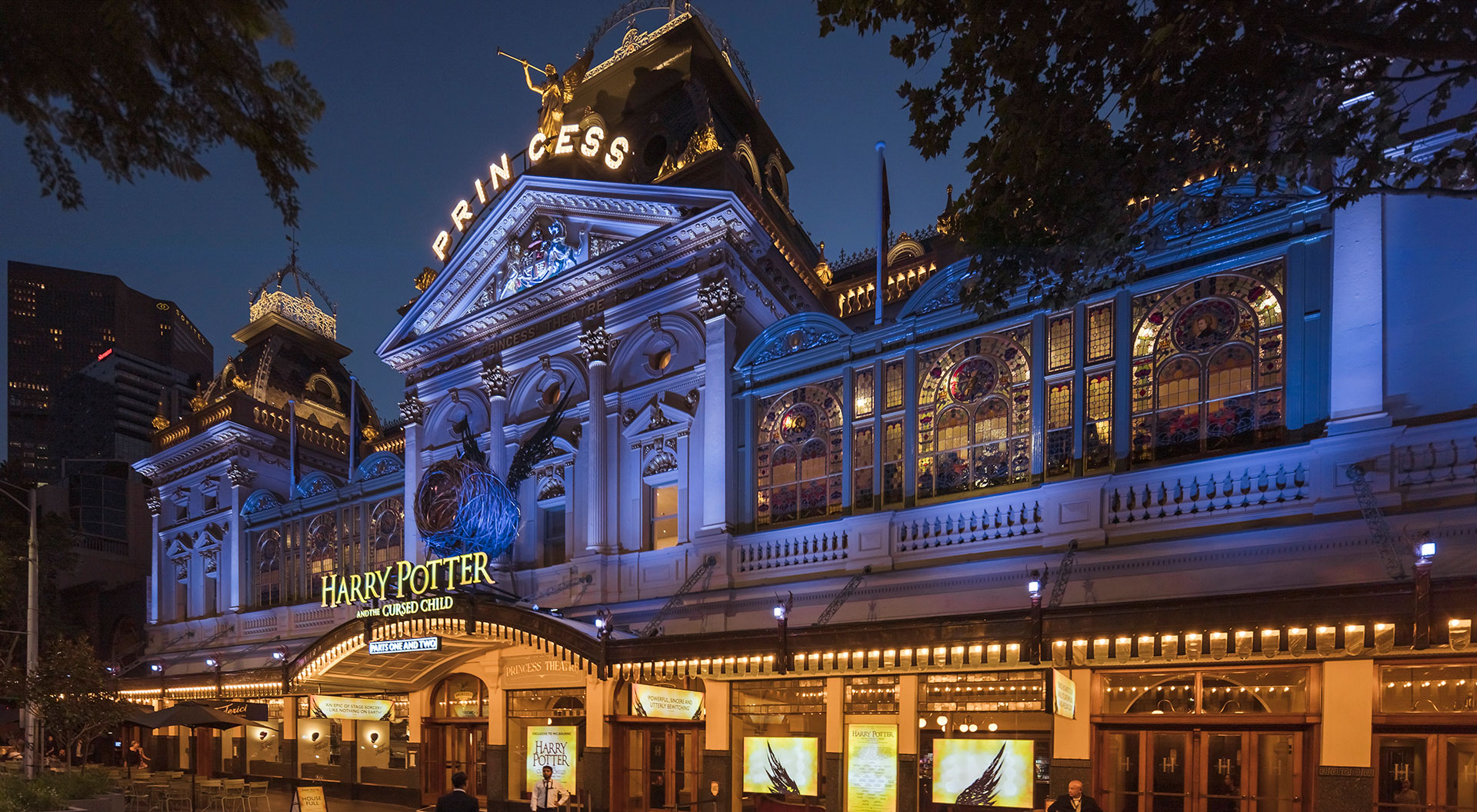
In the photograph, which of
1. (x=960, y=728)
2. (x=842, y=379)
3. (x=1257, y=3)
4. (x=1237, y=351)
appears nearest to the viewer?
(x=1257, y=3)

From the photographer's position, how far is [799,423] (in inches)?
754

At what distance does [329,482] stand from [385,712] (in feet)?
28.8

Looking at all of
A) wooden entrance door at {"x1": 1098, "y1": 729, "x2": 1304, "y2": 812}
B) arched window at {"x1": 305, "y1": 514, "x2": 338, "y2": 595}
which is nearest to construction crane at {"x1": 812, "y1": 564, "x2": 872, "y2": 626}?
wooden entrance door at {"x1": 1098, "y1": 729, "x2": 1304, "y2": 812}

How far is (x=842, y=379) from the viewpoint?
18.5 meters

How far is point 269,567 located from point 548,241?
16381mm

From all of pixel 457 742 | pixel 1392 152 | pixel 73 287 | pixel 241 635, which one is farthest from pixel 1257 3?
pixel 73 287

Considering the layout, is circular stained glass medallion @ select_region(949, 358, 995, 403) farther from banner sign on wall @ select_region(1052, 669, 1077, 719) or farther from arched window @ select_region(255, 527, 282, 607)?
arched window @ select_region(255, 527, 282, 607)

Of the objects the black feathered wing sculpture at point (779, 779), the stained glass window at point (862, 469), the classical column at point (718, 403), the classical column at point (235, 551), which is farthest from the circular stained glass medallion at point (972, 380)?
the classical column at point (235, 551)

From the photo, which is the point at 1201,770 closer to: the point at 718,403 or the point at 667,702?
the point at 667,702

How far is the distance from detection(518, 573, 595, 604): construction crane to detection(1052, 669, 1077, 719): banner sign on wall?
10.8m

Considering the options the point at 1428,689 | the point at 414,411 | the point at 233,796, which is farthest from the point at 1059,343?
the point at 233,796

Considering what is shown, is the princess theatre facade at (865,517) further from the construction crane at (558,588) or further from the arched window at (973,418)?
the construction crane at (558,588)

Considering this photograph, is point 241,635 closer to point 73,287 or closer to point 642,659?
point 642,659

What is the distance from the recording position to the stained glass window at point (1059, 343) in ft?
51.4
